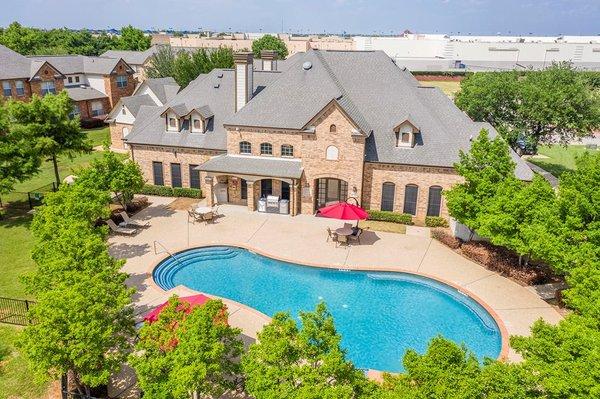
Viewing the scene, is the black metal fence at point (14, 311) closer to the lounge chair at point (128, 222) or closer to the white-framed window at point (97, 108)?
the lounge chair at point (128, 222)

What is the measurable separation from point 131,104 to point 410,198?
34.2 meters

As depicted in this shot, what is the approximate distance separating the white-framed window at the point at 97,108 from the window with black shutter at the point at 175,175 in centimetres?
3741

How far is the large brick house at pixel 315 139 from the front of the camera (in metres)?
33.2

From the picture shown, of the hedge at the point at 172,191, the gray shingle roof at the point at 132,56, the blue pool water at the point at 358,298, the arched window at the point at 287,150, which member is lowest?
the blue pool water at the point at 358,298

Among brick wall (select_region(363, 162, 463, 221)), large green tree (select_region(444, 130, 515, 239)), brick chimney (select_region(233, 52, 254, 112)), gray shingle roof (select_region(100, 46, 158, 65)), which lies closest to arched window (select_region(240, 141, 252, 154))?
brick chimney (select_region(233, 52, 254, 112))

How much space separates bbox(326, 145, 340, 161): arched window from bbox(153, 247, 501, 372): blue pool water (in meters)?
9.40

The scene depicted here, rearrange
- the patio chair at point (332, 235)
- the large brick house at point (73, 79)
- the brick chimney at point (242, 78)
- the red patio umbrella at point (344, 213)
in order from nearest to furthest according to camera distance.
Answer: the red patio umbrella at point (344, 213) → the patio chair at point (332, 235) → the brick chimney at point (242, 78) → the large brick house at point (73, 79)

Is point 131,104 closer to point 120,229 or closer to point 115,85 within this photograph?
point 115,85

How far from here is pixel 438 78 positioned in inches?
4882

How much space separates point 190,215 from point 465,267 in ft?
66.3

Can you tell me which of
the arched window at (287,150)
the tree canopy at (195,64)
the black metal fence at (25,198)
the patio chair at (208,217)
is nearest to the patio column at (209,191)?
the patio chair at (208,217)

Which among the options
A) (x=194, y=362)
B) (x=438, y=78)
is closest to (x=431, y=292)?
(x=194, y=362)

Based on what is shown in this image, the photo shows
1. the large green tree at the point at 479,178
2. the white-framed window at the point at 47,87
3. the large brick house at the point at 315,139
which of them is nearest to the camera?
the large green tree at the point at 479,178

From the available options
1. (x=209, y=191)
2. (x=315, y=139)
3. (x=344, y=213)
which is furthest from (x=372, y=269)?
(x=209, y=191)
